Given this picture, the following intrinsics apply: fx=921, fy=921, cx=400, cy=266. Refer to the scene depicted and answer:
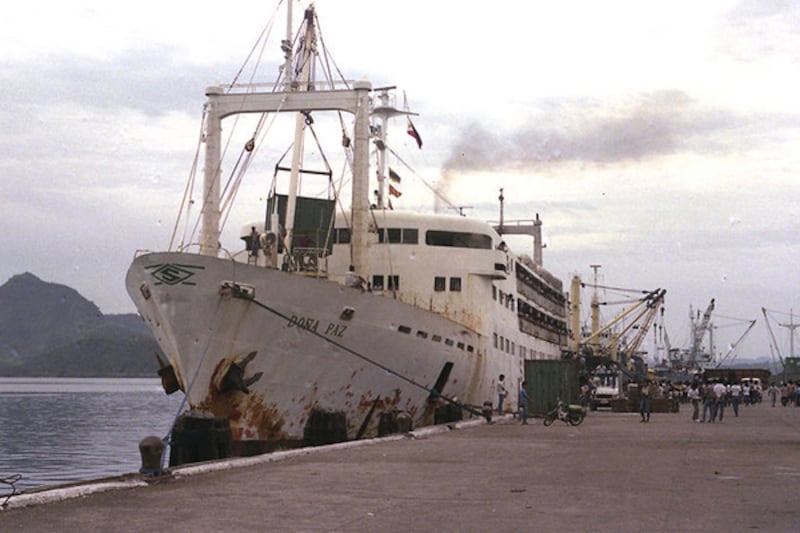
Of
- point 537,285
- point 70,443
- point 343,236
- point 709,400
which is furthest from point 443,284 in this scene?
point 70,443

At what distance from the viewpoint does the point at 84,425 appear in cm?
7281

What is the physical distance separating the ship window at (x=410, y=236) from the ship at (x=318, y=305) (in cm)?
4

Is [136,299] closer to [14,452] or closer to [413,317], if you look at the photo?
[413,317]

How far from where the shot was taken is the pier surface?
10242 mm

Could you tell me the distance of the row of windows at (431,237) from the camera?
3606 cm

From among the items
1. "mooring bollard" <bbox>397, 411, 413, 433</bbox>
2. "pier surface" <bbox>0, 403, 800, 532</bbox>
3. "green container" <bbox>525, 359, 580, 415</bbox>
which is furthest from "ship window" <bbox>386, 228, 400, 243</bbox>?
"pier surface" <bbox>0, 403, 800, 532</bbox>

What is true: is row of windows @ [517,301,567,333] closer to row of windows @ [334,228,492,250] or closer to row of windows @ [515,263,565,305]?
row of windows @ [515,263,565,305]

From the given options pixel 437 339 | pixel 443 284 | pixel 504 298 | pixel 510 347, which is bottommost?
pixel 437 339

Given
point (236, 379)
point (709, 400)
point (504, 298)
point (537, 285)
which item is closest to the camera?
point (236, 379)

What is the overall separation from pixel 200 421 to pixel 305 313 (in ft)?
25.7

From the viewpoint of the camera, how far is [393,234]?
3612cm

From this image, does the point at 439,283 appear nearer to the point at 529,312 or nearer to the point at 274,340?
the point at 274,340

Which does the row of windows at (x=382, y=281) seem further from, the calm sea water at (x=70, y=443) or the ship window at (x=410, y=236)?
the calm sea water at (x=70, y=443)

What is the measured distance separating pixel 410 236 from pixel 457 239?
2049mm
